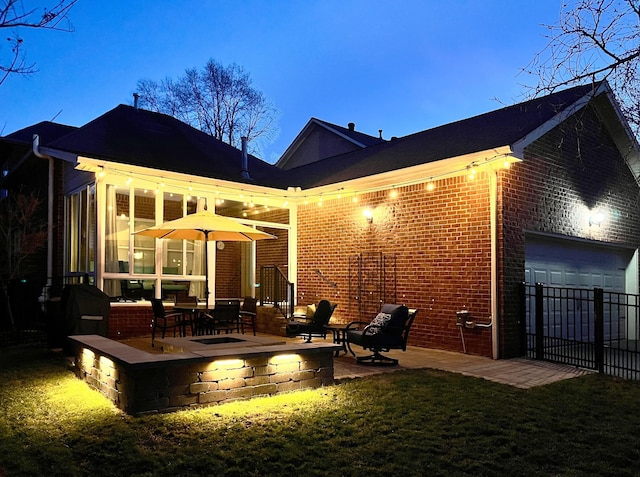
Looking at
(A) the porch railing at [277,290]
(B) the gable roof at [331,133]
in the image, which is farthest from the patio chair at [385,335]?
(B) the gable roof at [331,133]

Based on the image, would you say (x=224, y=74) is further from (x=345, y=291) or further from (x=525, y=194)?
(x=525, y=194)

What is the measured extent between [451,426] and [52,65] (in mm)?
5285

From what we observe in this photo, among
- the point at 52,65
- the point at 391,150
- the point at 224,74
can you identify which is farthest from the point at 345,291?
the point at 224,74

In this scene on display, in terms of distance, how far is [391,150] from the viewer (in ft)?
38.7

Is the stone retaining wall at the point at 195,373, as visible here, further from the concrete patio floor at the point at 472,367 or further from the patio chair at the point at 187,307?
the patio chair at the point at 187,307

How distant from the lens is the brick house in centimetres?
834

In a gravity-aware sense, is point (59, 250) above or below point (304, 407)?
above

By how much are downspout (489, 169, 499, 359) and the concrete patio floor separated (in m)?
0.36

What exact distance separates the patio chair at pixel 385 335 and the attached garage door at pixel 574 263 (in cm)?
277

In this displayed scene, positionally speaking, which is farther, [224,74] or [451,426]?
[224,74]

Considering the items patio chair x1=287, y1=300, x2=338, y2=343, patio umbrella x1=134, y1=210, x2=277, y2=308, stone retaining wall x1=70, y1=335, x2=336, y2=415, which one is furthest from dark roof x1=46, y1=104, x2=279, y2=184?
stone retaining wall x1=70, y1=335, x2=336, y2=415

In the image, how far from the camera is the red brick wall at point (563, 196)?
26.9ft

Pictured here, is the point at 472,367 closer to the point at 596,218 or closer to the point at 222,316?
the point at 222,316

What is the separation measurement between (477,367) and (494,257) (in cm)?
183
